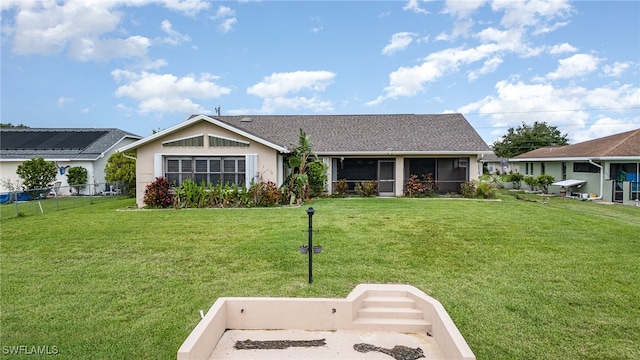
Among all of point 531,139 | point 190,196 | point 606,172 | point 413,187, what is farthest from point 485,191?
point 531,139

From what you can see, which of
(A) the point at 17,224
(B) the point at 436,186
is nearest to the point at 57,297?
(A) the point at 17,224

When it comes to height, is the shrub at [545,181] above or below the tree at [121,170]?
below

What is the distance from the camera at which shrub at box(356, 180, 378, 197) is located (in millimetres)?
17656

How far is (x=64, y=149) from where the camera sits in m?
22.1

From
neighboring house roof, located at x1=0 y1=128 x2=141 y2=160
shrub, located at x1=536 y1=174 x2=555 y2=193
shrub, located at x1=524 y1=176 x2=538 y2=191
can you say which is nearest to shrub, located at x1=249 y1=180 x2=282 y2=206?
neighboring house roof, located at x1=0 y1=128 x2=141 y2=160

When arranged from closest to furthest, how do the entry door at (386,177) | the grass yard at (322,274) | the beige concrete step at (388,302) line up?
the grass yard at (322,274) < the beige concrete step at (388,302) < the entry door at (386,177)

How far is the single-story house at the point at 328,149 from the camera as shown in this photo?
14.3 metres

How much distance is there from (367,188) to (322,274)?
40.1 ft

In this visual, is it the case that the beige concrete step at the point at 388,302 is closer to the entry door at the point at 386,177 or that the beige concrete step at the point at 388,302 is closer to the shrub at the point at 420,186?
the shrub at the point at 420,186

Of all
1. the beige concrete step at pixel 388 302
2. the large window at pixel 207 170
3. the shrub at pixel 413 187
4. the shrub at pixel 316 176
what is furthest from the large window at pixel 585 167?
the beige concrete step at pixel 388 302

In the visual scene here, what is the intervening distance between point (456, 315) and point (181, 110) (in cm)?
2272

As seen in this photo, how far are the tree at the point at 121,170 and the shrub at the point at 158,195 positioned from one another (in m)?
6.20

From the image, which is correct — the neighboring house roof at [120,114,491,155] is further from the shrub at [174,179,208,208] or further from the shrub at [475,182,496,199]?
the shrub at [174,179,208,208]

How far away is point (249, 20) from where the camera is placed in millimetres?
13938
